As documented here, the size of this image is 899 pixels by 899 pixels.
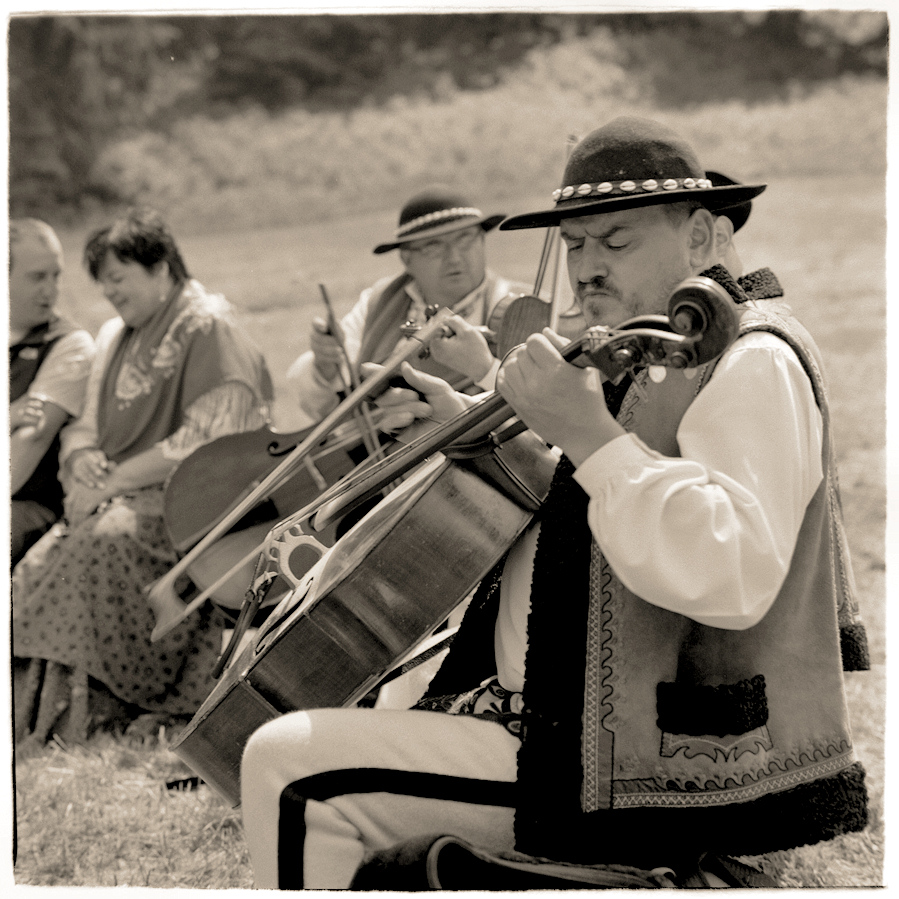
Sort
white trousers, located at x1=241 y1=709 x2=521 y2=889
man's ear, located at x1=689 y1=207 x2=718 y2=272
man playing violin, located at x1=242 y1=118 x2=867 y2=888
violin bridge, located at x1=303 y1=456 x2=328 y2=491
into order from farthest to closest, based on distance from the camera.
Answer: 1. violin bridge, located at x1=303 y1=456 x2=328 y2=491
2. man's ear, located at x1=689 y1=207 x2=718 y2=272
3. white trousers, located at x1=241 y1=709 x2=521 y2=889
4. man playing violin, located at x1=242 y1=118 x2=867 y2=888

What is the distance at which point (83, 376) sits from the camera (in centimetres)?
408

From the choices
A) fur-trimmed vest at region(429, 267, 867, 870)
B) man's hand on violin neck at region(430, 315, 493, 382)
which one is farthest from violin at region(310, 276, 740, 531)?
man's hand on violin neck at region(430, 315, 493, 382)

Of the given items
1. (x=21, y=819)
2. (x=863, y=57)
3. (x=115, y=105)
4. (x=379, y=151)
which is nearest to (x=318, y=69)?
(x=379, y=151)

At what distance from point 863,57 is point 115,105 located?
6185 mm

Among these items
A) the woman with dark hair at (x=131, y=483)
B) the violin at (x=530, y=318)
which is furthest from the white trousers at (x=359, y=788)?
the woman with dark hair at (x=131, y=483)

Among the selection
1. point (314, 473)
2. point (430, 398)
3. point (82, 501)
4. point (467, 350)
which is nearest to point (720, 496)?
point (430, 398)

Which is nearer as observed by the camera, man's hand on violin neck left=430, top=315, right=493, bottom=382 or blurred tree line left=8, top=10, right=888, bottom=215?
man's hand on violin neck left=430, top=315, right=493, bottom=382

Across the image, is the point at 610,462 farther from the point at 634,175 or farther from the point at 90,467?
the point at 90,467

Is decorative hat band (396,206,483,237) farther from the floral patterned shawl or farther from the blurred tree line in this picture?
the blurred tree line

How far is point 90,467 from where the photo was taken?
12.5 ft

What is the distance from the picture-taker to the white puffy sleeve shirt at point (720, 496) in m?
1.40

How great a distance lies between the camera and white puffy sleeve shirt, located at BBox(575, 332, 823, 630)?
1396 millimetres

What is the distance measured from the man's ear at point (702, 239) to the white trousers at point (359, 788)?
823 millimetres

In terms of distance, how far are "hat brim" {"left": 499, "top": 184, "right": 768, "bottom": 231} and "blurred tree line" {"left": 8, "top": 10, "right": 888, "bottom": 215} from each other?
19.6ft
